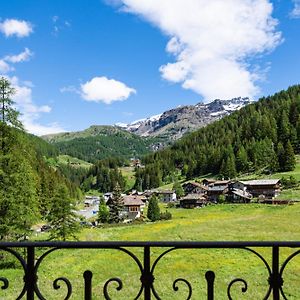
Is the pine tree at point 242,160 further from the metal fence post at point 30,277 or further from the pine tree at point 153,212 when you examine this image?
the metal fence post at point 30,277

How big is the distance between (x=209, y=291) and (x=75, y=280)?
21.7 meters

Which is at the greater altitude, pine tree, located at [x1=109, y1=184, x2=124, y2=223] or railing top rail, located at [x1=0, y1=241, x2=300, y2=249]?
railing top rail, located at [x1=0, y1=241, x2=300, y2=249]

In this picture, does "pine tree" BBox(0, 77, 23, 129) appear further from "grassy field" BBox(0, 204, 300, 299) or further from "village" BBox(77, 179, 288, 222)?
"village" BBox(77, 179, 288, 222)

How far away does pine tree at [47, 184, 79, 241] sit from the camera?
123 ft

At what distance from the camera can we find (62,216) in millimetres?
37656

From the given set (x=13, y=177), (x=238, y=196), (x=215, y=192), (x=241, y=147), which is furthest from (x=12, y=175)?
(x=241, y=147)

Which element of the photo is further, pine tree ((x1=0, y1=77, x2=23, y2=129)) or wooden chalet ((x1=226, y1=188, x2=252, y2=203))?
wooden chalet ((x1=226, y1=188, x2=252, y2=203))

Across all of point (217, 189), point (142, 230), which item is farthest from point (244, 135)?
point (142, 230)

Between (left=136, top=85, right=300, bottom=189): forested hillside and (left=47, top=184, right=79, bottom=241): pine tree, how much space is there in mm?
81756

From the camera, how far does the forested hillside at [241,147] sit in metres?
120

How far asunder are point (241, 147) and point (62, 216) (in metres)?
99.7

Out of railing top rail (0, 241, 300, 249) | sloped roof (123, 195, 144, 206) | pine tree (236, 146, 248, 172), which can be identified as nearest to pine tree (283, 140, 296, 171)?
pine tree (236, 146, 248, 172)

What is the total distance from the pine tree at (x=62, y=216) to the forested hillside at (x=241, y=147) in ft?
268

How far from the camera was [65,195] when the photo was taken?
1518 inches
